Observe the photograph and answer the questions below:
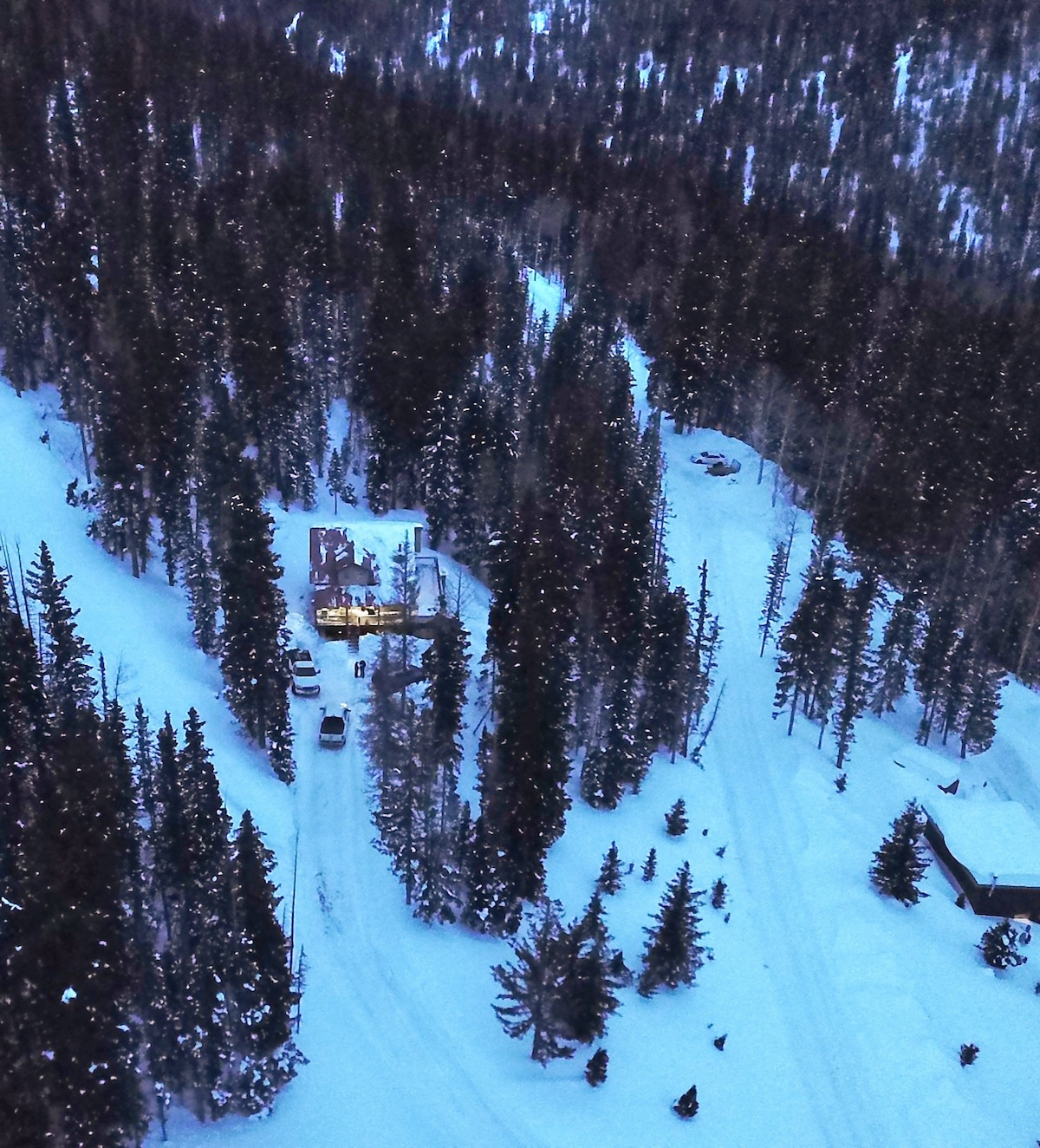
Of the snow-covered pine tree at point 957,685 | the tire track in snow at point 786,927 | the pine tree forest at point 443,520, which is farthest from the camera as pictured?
the snow-covered pine tree at point 957,685

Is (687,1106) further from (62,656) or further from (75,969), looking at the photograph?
(62,656)

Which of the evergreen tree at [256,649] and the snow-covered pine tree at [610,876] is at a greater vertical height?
the evergreen tree at [256,649]

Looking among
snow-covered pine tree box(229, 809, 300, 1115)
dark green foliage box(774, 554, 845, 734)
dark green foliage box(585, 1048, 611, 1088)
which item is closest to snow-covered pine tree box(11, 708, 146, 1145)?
snow-covered pine tree box(229, 809, 300, 1115)

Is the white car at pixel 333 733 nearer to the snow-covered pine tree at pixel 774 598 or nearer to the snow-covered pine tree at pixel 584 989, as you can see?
the snow-covered pine tree at pixel 584 989

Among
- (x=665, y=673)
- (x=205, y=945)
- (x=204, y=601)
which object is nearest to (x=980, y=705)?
(x=665, y=673)

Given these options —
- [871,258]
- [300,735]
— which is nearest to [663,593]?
[300,735]

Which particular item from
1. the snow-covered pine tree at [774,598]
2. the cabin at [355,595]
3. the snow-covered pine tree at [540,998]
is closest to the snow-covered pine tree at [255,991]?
the snow-covered pine tree at [540,998]
